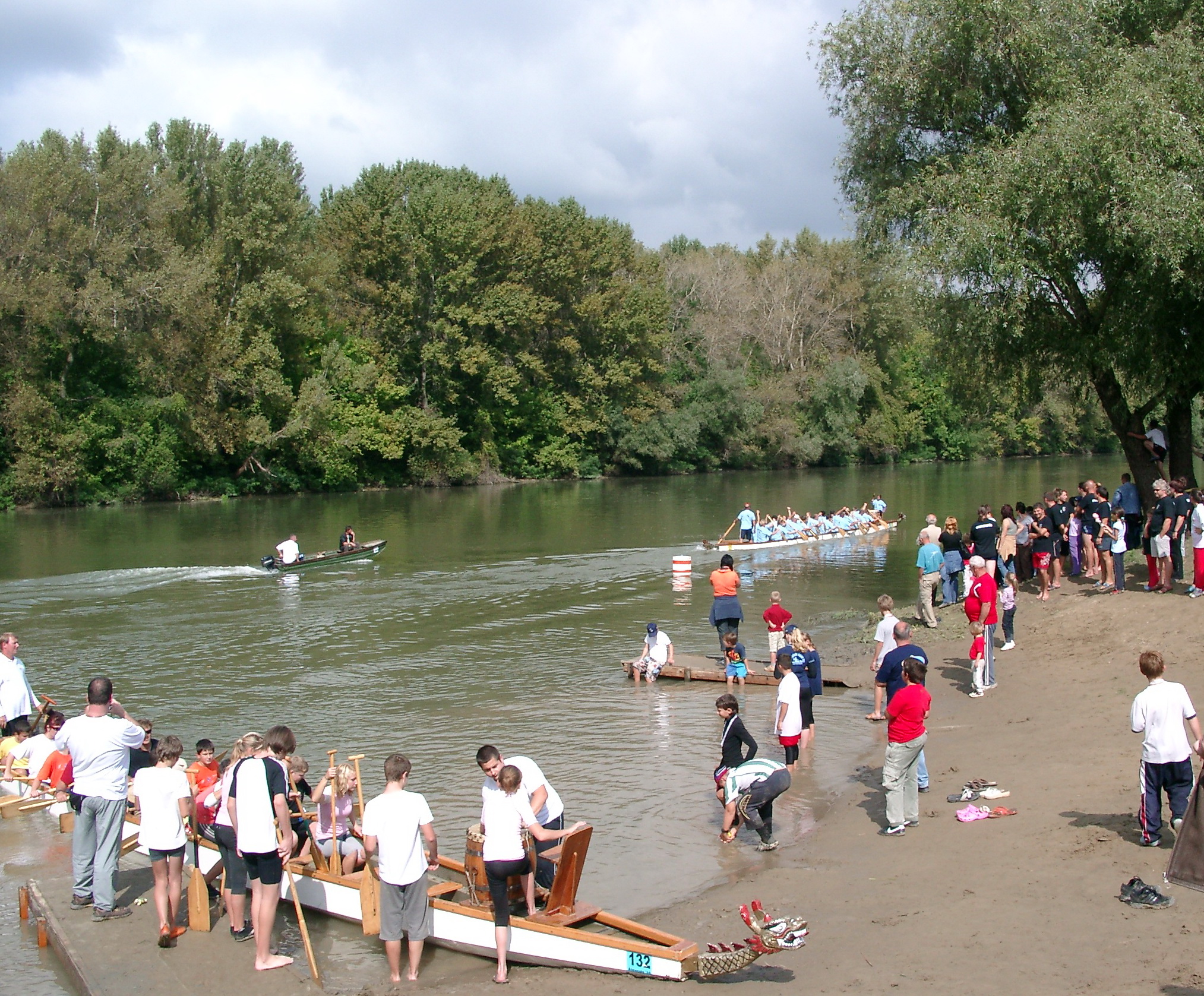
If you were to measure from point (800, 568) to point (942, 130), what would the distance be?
12.9 metres

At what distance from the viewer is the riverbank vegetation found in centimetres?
4966

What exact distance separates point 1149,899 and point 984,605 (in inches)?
281

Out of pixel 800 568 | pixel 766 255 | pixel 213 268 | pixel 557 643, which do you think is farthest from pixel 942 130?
pixel 766 255

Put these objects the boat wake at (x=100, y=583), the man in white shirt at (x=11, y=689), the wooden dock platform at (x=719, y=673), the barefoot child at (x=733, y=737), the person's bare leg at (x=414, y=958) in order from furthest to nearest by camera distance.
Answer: the boat wake at (x=100, y=583)
the wooden dock platform at (x=719, y=673)
the man in white shirt at (x=11, y=689)
the barefoot child at (x=733, y=737)
the person's bare leg at (x=414, y=958)

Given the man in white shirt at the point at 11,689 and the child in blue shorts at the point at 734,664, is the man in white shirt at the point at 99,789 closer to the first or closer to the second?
the man in white shirt at the point at 11,689

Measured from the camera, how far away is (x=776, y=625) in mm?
16297

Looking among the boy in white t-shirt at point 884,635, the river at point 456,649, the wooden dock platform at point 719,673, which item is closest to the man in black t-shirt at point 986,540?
the wooden dock platform at point 719,673

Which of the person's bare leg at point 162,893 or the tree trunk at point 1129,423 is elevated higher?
the tree trunk at point 1129,423

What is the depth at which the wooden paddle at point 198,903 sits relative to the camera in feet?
27.9

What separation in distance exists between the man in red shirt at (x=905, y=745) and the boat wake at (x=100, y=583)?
22.7m

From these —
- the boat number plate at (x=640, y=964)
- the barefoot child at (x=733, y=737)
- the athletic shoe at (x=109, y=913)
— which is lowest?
the athletic shoe at (x=109, y=913)

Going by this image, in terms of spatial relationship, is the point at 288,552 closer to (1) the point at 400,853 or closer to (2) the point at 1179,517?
(2) the point at 1179,517

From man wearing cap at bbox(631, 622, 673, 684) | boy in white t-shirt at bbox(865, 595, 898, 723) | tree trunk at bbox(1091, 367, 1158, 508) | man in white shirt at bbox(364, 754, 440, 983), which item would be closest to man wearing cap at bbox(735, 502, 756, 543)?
tree trunk at bbox(1091, 367, 1158, 508)

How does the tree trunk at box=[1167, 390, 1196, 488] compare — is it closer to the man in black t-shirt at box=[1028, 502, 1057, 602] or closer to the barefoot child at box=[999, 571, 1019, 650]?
the man in black t-shirt at box=[1028, 502, 1057, 602]
